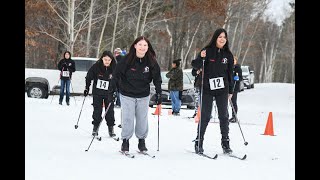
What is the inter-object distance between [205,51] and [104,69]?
105 inches

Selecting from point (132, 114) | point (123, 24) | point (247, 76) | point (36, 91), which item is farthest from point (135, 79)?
point (123, 24)

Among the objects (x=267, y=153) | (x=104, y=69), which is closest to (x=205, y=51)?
(x=267, y=153)

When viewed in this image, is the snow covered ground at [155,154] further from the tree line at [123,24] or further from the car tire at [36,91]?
the tree line at [123,24]

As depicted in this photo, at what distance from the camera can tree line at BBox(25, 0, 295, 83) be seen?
31.3 m

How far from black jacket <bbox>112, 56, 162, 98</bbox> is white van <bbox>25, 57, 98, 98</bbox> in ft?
41.5

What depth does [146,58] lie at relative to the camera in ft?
25.3

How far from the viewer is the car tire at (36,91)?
2078 centimetres

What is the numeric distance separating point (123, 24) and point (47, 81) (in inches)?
730

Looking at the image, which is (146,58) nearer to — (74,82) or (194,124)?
(194,124)

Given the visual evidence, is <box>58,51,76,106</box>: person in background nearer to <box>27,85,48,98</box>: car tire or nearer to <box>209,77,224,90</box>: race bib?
<box>27,85,48,98</box>: car tire

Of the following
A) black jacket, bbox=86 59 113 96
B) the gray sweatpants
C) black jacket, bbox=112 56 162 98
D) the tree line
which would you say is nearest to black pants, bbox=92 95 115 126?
black jacket, bbox=86 59 113 96

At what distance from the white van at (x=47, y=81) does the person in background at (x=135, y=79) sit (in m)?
12.6

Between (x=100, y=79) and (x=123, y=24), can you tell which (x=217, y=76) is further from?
(x=123, y=24)
